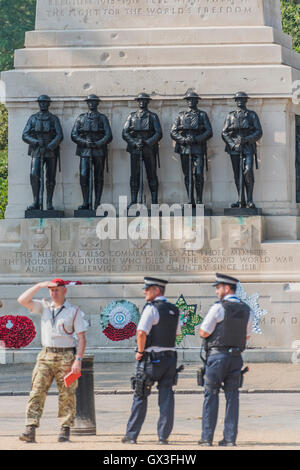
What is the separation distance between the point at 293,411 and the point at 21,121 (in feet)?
39.0

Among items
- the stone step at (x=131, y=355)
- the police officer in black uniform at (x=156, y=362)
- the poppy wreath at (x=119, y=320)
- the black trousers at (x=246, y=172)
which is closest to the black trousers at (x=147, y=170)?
the black trousers at (x=246, y=172)

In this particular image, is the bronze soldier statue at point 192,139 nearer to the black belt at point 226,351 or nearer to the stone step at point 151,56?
the stone step at point 151,56

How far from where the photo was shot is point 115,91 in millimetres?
27875

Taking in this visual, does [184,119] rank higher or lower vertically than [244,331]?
higher

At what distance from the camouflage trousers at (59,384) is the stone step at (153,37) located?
13.9 m

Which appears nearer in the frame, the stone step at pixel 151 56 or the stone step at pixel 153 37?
the stone step at pixel 151 56

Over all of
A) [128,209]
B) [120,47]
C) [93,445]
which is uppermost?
[120,47]

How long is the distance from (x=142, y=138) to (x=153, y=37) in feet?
8.84

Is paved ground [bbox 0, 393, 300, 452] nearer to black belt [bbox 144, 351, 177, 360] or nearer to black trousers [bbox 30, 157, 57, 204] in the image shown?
black belt [bbox 144, 351, 177, 360]

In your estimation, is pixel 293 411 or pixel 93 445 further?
pixel 293 411

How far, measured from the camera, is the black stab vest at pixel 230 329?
50.2 feet

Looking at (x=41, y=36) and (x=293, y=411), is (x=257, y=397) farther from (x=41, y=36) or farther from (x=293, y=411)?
(x=41, y=36)

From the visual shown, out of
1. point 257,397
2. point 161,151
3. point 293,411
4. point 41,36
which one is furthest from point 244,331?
point 41,36

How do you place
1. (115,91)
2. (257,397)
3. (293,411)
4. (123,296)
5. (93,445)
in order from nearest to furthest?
(93,445) → (293,411) → (257,397) → (123,296) → (115,91)
